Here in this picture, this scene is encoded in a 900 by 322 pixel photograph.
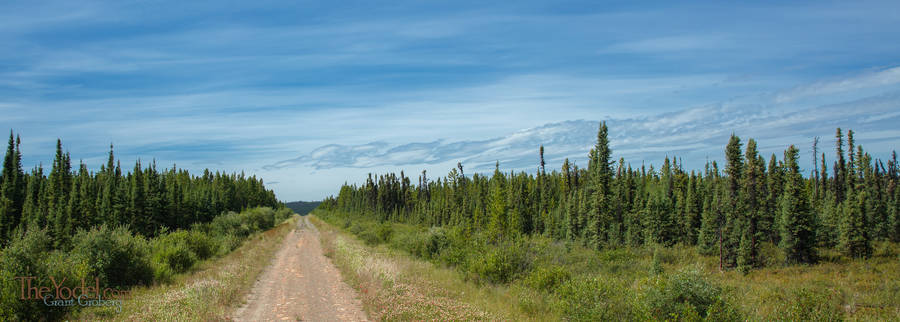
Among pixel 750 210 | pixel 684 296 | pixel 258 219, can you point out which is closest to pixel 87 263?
pixel 684 296

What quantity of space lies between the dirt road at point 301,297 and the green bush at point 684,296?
8094 millimetres

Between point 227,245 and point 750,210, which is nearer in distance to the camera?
point 227,245

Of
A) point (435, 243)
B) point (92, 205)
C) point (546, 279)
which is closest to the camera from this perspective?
point (546, 279)

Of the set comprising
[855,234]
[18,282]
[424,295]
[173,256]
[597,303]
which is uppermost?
[18,282]

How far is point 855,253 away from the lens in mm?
50344

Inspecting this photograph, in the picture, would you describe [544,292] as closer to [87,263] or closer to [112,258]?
[87,263]

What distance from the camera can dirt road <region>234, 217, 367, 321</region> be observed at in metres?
13.5

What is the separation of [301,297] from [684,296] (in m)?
12.7

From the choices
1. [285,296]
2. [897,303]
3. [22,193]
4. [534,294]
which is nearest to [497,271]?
[534,294]

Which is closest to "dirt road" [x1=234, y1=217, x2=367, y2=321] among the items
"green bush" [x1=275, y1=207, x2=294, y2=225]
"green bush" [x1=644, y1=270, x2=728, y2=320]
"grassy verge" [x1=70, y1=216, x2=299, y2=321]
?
"grassy verge" [x1=70, y1=216, x2=299, y2=321]

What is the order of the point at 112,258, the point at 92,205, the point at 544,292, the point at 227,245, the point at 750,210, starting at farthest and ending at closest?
the point at 92,205 < the point at 750,210 < the point at 227,245 < the point at 112,258 < the point at 544,292

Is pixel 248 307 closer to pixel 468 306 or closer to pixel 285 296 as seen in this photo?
pixel 285 296

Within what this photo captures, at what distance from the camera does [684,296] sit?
1002 cm

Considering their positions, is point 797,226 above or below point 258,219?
below
